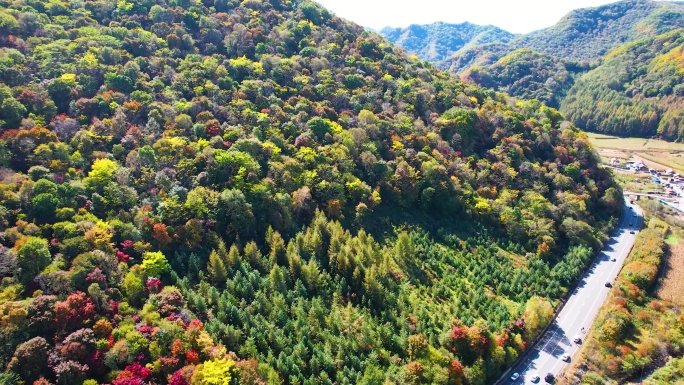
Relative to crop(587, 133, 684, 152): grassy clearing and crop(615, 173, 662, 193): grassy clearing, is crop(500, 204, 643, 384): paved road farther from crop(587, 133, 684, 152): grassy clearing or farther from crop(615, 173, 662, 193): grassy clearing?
crop(587, 133, 684, 152): grassy clearing

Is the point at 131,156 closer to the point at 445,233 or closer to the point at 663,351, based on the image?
the point at 445,233

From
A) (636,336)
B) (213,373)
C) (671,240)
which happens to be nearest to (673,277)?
(671,240)

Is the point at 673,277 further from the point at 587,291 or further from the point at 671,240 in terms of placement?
the point at 587,291

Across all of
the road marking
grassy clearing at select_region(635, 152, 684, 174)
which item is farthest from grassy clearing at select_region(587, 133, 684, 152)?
the road marking

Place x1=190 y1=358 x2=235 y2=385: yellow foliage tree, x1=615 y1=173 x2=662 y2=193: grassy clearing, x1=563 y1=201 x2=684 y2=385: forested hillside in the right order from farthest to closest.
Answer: x1=615 y1=173 x2=662 y2=193: grassy clearing, x1=563 y1=201 x2=684 y2=385: forested hillside, x1=190 y1=358 x2=235 y2=385: yellow foliage tree

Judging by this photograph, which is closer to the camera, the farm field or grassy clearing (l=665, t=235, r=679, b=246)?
grassy clearing (l=665, t=235, r=679, b=246)

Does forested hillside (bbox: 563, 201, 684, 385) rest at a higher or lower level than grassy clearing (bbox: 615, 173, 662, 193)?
lower

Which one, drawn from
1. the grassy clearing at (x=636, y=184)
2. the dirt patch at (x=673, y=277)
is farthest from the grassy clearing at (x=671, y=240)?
the grassy clearing at (x=636, y=184)

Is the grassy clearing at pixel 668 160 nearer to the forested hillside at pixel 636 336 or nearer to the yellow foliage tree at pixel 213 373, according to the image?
the forested hillside at pixel 636 336
